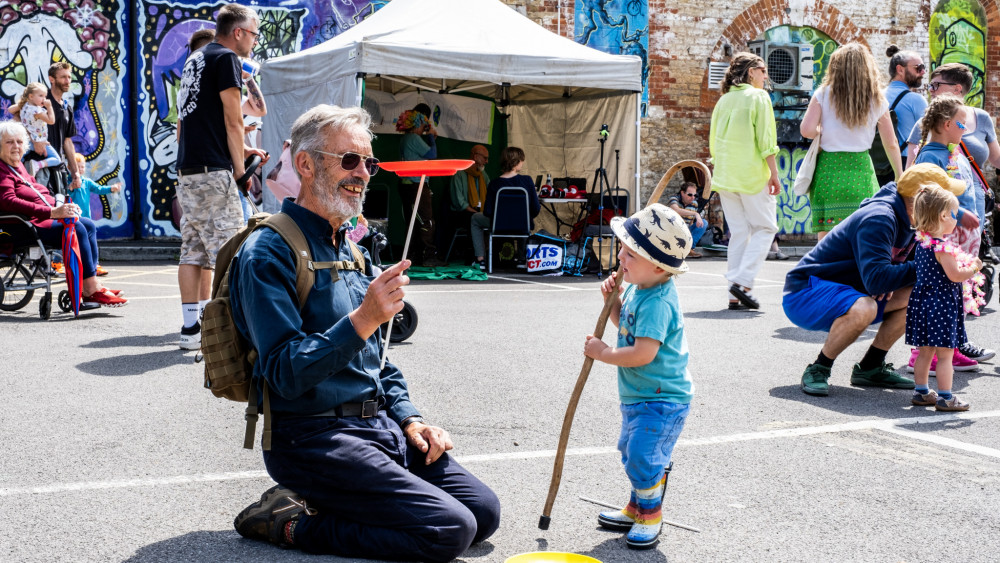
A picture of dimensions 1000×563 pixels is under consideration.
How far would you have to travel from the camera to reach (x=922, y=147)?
7078 mm

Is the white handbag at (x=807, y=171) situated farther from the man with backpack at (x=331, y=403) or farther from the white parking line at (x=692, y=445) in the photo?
the man with backpack at (x=331, y=403)

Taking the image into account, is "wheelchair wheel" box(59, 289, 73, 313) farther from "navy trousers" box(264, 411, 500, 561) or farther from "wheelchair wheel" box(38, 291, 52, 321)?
"navy trousers" box(264, 411, 500, 561)

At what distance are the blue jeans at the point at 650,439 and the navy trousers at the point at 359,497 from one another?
22.8 inches

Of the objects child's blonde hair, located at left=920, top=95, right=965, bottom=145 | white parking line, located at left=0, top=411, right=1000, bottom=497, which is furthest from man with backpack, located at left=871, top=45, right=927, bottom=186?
white parking line, located at left=0, top=411, right=1000, bottom=497

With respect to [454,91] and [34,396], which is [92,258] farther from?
[454,91]

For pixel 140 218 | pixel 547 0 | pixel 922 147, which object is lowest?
pixel 140 218

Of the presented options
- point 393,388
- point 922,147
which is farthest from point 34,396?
point 922,147

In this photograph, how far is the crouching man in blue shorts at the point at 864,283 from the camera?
587 centimetres

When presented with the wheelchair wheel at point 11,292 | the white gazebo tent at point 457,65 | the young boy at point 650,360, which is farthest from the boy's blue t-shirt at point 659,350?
the white gazebo tent at point 457,65

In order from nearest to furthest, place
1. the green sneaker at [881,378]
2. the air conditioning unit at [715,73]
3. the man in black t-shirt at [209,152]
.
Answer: the green sneaker at [881,378], the man in black t-shirt at [209,152], the air conditioning unit at [715,73]

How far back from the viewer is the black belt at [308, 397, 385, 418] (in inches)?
133

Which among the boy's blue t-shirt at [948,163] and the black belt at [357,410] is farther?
the boy's blue t-shirt at [948,163]

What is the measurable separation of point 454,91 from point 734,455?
1168 centimetres

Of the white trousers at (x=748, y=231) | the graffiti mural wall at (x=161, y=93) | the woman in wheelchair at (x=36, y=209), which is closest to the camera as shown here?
the woman in wheelchair at (x=36, y=209)
